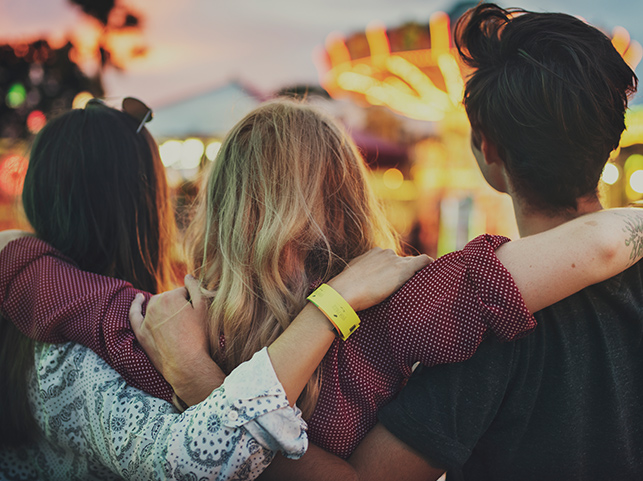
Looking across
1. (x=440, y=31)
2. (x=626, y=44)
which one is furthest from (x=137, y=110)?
(x=626, y=44)

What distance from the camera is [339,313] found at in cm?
123

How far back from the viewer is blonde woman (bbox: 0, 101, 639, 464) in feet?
3.85

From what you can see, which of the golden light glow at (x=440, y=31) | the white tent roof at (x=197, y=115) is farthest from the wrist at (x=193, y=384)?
the white tent roof at (x=197, y=115)

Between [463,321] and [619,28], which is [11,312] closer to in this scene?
[463,321]

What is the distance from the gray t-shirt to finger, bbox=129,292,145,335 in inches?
27.7

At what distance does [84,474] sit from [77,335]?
44 centimetres

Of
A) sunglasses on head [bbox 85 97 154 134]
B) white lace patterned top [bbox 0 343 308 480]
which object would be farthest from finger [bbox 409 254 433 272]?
sunglasses on head [bbox 85 97 154 134]

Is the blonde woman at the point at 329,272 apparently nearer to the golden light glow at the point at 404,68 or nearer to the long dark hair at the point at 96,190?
the long dark hair at the point at 96,190

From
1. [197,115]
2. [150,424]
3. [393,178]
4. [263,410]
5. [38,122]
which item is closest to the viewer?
[263,410]

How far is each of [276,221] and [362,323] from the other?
0.37 m

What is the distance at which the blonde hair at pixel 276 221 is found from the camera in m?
1.38

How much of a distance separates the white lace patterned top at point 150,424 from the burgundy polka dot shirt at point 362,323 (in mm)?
77

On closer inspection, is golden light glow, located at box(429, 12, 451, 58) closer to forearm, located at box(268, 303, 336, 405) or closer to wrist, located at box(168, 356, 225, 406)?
forearm, located at box(268, 303, 336, 405)

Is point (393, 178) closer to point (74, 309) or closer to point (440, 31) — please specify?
point (440, 31)
